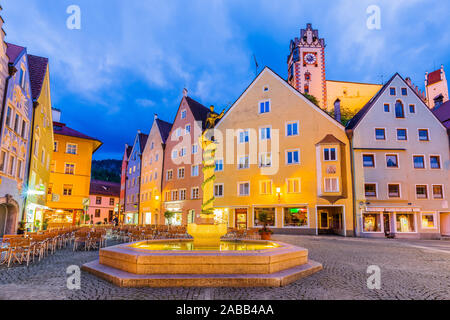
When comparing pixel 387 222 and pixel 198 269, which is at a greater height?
pixel 387 222

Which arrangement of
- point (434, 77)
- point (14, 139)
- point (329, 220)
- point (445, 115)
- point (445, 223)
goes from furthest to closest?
point (434, 77), point (445, 115), point (329, 220), point (445, 223), point (14, 139)

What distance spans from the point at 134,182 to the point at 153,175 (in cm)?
842

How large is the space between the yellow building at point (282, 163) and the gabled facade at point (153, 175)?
11.3 meters

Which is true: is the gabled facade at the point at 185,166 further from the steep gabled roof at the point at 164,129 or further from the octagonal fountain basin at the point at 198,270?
the octagonal fountain basin at the point at 198,270

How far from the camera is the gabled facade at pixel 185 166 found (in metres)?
37.1

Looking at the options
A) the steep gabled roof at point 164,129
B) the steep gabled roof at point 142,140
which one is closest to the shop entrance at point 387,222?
the steep gabled roof at point 164,129

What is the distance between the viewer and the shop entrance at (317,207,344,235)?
31391mm

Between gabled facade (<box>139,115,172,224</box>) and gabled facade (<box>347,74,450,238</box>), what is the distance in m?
26.2

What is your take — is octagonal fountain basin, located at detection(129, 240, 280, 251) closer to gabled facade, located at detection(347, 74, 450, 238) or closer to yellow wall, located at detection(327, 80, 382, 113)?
gabled facade, located at detection(347, 74, 450, 238)

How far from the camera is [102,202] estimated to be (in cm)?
6300

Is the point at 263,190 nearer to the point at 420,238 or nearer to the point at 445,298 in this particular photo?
the point at 420,238

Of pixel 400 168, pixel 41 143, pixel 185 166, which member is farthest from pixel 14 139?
pixel 400 168

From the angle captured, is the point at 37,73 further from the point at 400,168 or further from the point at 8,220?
the point at 400,168
